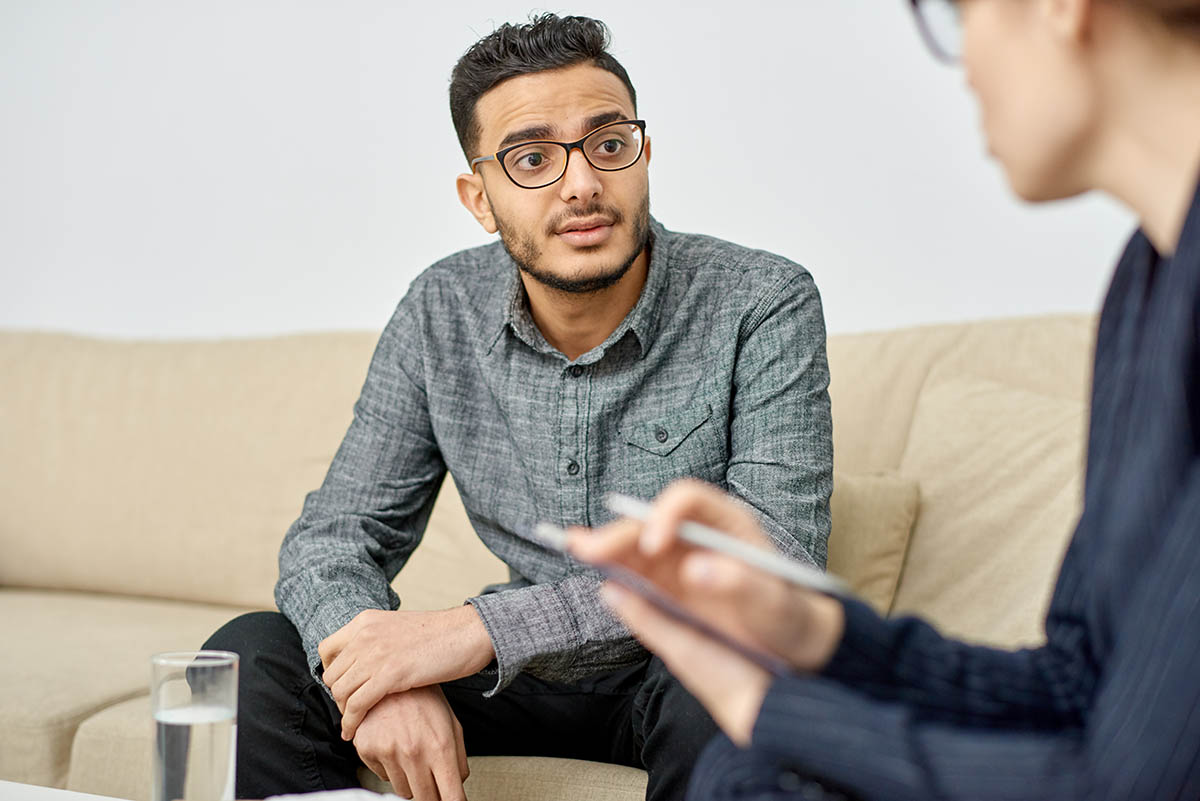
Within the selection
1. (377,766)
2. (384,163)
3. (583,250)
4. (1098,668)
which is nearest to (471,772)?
(377,766)

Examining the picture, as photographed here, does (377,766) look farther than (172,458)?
No

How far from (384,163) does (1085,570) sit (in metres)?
2.21

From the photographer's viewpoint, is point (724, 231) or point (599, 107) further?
point (724, 231)

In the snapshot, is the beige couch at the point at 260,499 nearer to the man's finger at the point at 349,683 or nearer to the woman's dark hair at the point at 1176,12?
the man's finger at the point at 349,683

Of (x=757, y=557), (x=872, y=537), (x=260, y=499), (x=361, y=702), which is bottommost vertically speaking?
(x=260, y=499)

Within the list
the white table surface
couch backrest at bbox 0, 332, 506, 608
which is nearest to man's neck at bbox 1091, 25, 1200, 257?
the white table surface

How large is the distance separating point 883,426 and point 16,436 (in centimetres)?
185

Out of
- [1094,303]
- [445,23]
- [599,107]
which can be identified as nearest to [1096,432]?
[599,107]

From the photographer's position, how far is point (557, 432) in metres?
1.63

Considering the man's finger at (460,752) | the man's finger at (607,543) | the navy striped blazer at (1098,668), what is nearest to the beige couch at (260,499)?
the man's finger at (460,752)

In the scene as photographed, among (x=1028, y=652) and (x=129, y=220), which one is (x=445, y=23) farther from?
(x=1028, y=652)

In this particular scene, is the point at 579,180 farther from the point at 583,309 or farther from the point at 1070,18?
the point at 1070,18

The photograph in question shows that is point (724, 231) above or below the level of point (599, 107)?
below

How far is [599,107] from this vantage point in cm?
162
